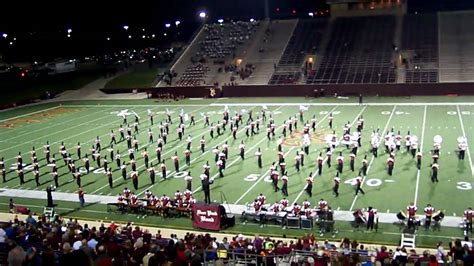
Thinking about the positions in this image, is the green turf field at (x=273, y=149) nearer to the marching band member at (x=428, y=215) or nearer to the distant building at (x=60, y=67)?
the marching band member at (x=428, y=215)

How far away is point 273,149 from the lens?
917 inches

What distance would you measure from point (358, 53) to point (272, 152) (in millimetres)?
25728

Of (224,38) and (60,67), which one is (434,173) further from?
(60,67)

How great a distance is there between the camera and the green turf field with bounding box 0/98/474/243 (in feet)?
55.5

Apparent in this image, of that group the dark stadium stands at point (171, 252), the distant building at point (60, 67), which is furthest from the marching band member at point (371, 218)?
the distant building at point (60, 67)

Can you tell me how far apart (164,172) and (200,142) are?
5294 millimetres

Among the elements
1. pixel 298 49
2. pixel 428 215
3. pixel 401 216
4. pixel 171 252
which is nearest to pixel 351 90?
pixel 298 49

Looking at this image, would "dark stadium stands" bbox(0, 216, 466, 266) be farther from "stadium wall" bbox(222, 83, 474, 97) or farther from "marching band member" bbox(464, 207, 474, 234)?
"stadium wall" bbox(222, 83, 474, 97)

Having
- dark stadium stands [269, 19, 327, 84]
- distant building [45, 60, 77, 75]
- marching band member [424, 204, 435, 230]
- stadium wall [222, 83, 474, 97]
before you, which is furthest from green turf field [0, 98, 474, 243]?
distant building [45, 60, 77, 75]

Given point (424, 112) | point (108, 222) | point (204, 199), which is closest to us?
point (108, 222)

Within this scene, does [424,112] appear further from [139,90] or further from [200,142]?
[139,90]

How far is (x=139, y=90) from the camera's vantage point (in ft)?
154

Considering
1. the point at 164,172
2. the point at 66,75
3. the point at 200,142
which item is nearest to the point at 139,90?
the point at 66,75

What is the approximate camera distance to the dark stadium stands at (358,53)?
135 feet
